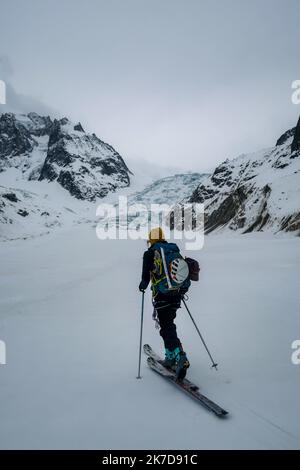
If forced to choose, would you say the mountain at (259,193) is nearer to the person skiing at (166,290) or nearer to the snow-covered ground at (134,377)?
the snow-covered ground at (134,377)

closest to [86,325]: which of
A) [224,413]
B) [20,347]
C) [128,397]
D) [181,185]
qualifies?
[20,347]

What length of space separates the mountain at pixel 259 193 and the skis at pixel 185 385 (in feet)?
86.7

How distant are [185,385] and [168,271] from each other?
5.07 ft

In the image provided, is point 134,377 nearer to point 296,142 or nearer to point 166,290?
point 166,290

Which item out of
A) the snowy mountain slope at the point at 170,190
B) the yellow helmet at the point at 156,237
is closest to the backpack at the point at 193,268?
the yellow helmet at the point at 156,237

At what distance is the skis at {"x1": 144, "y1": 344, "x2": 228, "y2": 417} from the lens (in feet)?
11.4

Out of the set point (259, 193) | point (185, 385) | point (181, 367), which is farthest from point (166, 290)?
point (259, 193)

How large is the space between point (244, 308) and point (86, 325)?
4069 millimetres

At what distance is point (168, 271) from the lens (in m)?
4.39

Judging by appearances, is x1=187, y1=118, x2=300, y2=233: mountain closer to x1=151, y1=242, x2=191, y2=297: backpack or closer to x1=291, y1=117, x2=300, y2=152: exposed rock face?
x1=291, y1=117, x2=300, y2=152: exposed rock face

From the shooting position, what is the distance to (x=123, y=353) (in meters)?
5.54

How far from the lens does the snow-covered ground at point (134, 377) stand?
10.5ft
